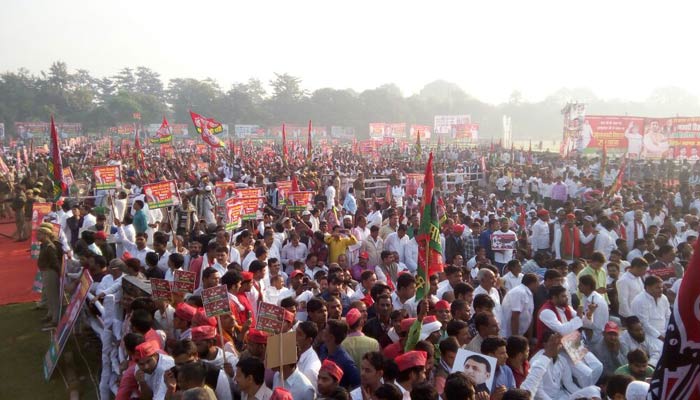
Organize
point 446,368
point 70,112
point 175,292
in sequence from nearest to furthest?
point 446,368, point 175,292, point 70,112

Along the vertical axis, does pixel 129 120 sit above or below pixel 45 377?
above

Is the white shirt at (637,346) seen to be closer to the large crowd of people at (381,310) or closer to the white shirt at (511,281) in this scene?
the large crowd of people at (381,310)

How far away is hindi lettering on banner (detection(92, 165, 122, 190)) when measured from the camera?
11.5m

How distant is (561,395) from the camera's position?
4.57 meters

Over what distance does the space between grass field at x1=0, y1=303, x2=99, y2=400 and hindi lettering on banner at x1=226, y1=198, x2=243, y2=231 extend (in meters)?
2.65

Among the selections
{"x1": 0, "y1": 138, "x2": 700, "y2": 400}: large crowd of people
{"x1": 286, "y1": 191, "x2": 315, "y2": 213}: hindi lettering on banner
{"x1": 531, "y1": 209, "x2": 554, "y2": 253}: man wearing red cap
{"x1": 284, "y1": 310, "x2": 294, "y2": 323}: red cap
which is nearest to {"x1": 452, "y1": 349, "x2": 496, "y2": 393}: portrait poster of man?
{"x1": 0, "y1": 138, "x2": 700, "y2": 400}: large crowd of people

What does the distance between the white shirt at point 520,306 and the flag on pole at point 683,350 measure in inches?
166

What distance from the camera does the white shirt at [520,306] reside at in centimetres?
595

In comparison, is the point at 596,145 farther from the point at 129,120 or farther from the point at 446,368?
the point at 129,120

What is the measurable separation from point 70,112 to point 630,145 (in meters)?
53.3

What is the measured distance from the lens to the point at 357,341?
16.0ft

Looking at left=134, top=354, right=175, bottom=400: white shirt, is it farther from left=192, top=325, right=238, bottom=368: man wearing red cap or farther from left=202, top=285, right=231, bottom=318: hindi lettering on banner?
left=202, top=285, right=231, bottom=318: hindi lettering on banner

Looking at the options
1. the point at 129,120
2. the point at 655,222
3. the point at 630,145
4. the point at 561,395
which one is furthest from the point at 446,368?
the point at 129,120

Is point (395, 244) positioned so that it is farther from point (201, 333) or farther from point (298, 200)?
point (201, 333)
